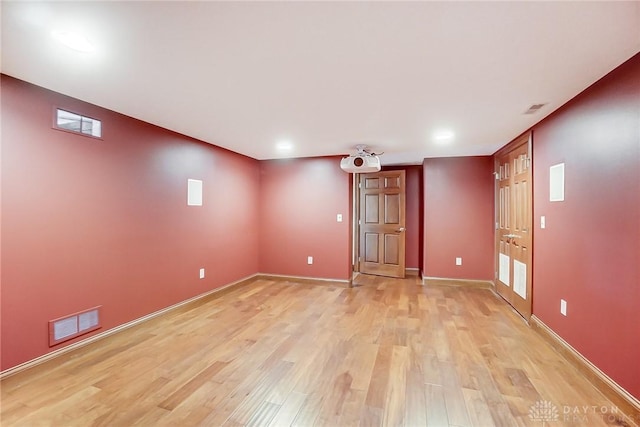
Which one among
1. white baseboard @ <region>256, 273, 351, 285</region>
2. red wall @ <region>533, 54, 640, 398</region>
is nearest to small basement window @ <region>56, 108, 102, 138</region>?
white baseboard @ <region>256, 273, 351, 285</region>

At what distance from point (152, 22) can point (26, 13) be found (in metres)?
0.58

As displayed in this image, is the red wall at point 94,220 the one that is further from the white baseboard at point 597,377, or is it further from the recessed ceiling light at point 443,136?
the white baseboard at point 597,377

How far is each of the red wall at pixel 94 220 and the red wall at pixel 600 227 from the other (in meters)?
4.01

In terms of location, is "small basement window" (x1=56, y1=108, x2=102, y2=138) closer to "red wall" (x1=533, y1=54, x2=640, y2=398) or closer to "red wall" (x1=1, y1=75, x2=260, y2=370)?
"red wall" (x1=1, y1=75, x2=260, y2=370)

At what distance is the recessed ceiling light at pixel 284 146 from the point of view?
3986 millimetres

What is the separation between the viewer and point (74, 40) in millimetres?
1582

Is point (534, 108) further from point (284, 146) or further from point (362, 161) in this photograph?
point (284, 146)

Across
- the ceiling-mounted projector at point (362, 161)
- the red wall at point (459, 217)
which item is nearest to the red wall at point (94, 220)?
the ceiling-mounted projector at point (362, 161)

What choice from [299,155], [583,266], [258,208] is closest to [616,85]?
[583,266]

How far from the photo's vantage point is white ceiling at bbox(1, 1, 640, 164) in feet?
4.49

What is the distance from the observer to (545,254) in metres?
2.84

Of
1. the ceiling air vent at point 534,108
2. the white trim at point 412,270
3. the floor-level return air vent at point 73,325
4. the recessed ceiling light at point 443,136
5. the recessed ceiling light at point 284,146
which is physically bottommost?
the white trim at point 412,270

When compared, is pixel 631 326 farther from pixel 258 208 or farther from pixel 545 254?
pixel 258 208

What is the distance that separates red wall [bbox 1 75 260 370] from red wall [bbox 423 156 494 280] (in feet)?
11.7
